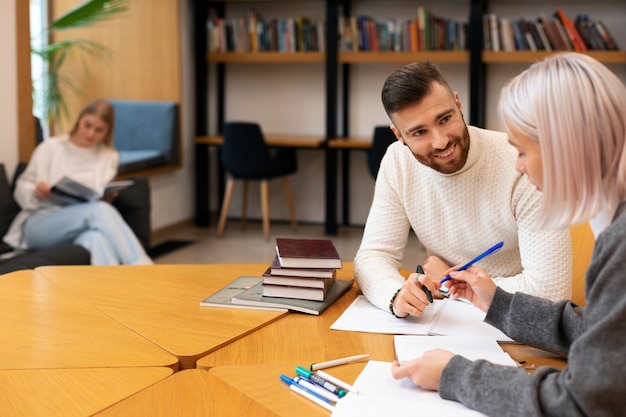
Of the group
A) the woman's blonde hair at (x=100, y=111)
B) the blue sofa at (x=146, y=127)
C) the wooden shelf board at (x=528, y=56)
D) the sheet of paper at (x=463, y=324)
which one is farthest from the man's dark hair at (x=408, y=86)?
the blue sofa at (x=146, y=127)

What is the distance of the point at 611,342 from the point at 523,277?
80 centimetres

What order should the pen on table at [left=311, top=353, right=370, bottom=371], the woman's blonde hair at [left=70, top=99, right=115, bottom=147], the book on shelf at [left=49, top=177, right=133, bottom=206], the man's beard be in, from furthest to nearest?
the woman's blonde hair at [left=70, top=99, right=115, bottom=147], the book on shelf at [left=49, top=177, right=133, bottom=206], the man's beard, the pen on table at [left=311, top=353, right=370, bottom=371]

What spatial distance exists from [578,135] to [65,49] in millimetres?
5367

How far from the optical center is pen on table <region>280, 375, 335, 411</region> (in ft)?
4.22

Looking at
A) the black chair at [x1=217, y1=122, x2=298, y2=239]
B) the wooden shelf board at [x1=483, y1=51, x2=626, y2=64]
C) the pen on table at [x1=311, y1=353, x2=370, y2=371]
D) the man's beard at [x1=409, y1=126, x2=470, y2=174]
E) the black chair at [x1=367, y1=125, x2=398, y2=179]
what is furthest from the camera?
the black chair at [x1=217, y1=122, x2=298, y2=239]

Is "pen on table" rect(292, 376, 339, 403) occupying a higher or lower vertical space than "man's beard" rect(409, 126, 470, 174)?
lower

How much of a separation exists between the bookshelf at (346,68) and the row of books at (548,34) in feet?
0.28

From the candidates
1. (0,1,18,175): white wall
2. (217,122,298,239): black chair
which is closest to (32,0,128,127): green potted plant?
(0,1,18,175): white wall

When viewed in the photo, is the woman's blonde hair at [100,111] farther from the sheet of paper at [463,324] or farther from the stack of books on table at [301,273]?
the sheet of paper at [463,324]

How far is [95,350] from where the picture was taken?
157 centimetres

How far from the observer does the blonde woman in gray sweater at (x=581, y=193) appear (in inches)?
42.3

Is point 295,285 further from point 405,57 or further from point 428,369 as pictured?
point 405,57

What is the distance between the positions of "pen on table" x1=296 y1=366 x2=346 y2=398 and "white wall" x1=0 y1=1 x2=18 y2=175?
3.48 m

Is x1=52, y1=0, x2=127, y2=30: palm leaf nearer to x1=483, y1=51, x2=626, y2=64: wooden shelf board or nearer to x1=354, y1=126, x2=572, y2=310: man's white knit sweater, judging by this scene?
x1=483, y1=51, x2=626, y2=64: wooden shelf board
